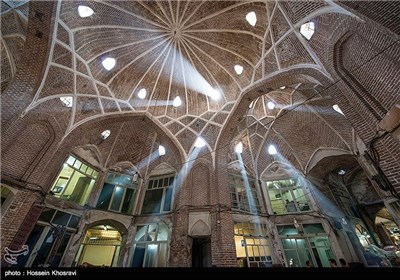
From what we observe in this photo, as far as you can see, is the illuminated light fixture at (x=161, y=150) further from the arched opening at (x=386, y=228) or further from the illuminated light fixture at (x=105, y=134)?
the arched opening at (x=386, y=228)

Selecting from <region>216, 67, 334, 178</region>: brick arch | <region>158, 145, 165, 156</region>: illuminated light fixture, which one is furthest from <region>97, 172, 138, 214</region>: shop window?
<region>216, 67, 334, 178</region>: brick arch

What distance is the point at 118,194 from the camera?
505 inches

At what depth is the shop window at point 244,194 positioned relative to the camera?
12.3 meters

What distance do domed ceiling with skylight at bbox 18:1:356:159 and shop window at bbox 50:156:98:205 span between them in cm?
293

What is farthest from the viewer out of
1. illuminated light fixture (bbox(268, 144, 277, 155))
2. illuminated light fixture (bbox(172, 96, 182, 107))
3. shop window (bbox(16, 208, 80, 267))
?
illuminated light fixture (bbox(268, 144, 277, 155))

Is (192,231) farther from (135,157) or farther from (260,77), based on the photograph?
(260,77)

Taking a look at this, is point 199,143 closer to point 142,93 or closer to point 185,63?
point 142,93

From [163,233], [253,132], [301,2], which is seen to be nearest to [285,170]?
[253,132]

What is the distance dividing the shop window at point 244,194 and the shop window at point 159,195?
4294mm

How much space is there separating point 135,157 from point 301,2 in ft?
43.9

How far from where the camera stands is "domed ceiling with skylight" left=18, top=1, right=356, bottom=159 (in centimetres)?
840

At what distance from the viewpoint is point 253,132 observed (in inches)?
564

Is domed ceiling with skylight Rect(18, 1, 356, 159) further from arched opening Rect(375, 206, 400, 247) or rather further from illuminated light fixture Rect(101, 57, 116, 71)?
arched opening Rect(375, 206, 400, 247)

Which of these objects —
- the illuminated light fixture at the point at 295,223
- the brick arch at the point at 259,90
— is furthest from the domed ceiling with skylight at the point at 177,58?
the illuminated light fixture at the point at 295,223
